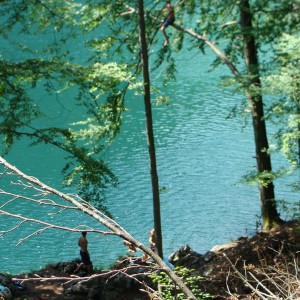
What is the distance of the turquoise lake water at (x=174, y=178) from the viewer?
15578mm

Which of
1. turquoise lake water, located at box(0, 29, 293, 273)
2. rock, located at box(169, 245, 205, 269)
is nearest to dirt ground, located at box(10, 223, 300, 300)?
rock, located at box(169, 245, 205, 269)

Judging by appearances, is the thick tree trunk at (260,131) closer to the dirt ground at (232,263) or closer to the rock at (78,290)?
the dirt ground at (232,263)

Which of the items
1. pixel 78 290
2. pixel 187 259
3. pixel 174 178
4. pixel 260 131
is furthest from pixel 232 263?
pixel 174 178

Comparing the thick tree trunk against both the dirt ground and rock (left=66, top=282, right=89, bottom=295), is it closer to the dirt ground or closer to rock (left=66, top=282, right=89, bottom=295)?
the dirt ground

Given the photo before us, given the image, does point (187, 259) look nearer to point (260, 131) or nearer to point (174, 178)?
point (260, 131)

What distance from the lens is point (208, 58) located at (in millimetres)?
30797

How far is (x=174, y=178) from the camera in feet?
64.6

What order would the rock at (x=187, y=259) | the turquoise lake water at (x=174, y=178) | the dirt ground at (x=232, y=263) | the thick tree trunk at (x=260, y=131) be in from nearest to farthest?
the dirt ground at (x=232, y=263) → the thick tree trunk at (x=260, y=131) → the rock at (x=187, y=259) → the turquoise lake water at (x=174, y=178)

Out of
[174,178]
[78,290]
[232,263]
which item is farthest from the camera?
[174,178]

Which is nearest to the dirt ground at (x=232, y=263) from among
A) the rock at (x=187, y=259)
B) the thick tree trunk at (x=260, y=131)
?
the rock at (x=187, y=259)

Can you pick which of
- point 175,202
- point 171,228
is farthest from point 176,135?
point 171,228

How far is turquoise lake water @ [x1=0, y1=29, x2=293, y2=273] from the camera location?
15578 mm

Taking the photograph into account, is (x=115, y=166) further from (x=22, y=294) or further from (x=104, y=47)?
(x=22, y=294)

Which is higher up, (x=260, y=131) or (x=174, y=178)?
(x=260, y=131)
